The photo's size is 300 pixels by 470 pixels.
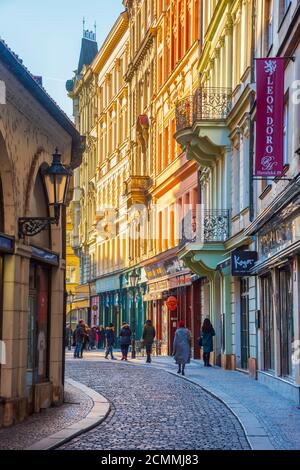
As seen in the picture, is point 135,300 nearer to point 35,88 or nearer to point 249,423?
point 249,423

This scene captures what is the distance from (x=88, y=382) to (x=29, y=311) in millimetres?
9069

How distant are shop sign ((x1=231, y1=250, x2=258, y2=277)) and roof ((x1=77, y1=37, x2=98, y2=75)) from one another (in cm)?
6191

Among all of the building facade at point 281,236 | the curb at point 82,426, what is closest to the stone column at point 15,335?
the curb at point 82,426

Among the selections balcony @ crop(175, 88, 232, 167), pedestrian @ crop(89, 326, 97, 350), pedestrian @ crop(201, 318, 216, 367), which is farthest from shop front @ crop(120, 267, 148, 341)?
balcony @ crop(175, 88, 232, 167)

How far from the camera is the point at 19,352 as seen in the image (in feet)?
48.0

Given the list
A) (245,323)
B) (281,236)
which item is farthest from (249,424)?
(245,323)

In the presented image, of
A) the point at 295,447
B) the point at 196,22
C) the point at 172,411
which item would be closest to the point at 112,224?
the point at 196,22

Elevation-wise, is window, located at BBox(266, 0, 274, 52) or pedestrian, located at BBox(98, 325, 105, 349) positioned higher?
window, located at BBox(266, 0, 274, 52)

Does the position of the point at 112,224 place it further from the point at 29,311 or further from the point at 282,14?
the point at 29,311

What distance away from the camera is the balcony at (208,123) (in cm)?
3072

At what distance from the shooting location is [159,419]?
1559cm

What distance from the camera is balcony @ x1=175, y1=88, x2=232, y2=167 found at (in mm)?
30719

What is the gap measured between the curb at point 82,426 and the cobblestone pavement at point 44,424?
10cm

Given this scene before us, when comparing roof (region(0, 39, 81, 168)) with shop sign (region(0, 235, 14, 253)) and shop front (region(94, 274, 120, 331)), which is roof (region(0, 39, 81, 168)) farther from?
shop front (region(94, 274, 120, 331))
